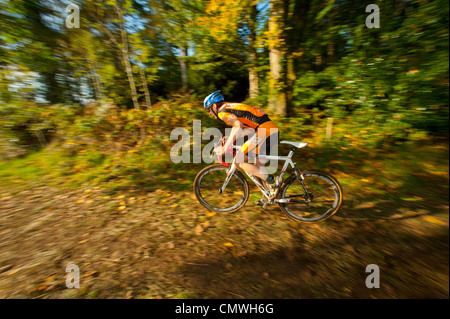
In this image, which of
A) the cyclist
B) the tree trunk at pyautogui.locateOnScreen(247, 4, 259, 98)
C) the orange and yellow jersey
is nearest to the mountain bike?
the cyclist

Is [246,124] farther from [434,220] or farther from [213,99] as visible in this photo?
[434,220]

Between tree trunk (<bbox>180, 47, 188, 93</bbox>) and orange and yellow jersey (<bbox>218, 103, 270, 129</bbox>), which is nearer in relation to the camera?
orange and yellow jersey (<bbox>218, 103, 270, 129</bbox>)

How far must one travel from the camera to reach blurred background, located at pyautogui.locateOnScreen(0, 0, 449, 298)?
2420 mm

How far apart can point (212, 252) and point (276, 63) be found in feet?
18.9

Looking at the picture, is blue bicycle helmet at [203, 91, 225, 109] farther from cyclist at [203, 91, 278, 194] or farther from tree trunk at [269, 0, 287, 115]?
tree trunk at [269, 0, 287, 115]

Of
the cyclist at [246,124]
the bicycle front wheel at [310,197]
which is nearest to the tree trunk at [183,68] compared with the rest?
the cyclist at [246,124]

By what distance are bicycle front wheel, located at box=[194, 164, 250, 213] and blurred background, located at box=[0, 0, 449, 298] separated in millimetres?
216

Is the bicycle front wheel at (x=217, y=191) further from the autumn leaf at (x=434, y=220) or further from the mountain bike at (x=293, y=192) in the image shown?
the autumn leaf at (x=434, y=220)

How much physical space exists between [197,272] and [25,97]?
812 centimetres

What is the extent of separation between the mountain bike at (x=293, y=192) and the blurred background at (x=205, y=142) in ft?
0.73

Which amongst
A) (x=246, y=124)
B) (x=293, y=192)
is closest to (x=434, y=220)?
(x=293, y=192)

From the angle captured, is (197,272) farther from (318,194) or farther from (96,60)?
(96,60)
